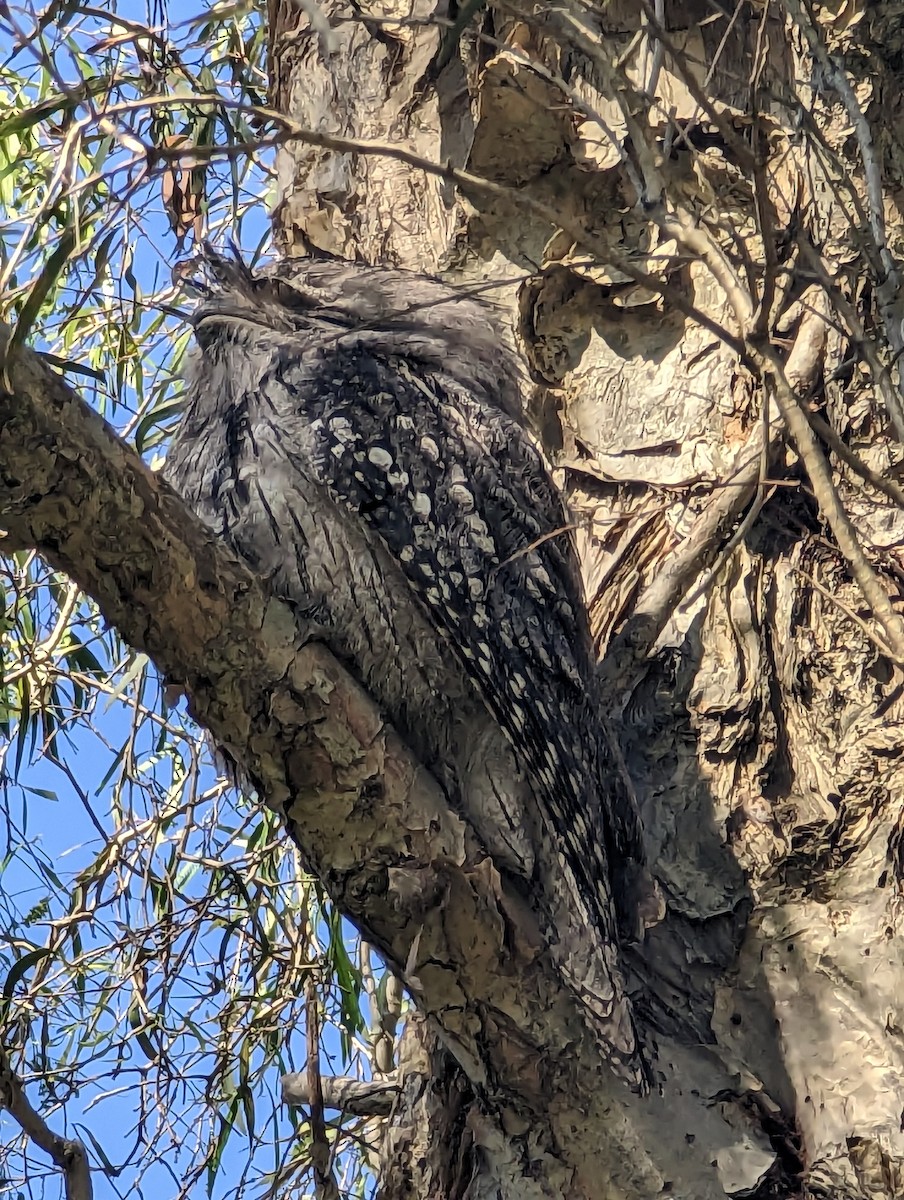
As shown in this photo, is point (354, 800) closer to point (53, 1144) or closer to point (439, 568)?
point (439, 568)

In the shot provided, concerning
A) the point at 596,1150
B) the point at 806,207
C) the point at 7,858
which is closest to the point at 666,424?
the point at 806,207

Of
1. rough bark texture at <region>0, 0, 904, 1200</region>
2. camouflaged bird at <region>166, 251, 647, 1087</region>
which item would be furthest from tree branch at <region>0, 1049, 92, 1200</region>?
camouflaged bird at <region>166, 251, 647, 1087</region>

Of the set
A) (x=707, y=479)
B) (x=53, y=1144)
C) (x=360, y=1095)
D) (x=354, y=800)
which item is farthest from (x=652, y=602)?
(x=53, y=1144)

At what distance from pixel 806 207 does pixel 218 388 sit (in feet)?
3.24

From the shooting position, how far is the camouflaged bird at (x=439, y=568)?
1801 millimetres

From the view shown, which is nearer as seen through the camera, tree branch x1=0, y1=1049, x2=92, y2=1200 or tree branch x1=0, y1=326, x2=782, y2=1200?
tree branch x1=0, y1=326, x2=782, y2=1200

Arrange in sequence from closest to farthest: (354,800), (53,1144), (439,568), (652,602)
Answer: (354,800) < (53,1144) < (439,568) < (652,602)

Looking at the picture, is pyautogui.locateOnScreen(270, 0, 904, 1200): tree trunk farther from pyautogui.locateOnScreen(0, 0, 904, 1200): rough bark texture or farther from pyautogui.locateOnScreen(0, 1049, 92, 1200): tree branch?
pyautogui.locateOnScreen(0, 1049, 92, 1200): tree branch

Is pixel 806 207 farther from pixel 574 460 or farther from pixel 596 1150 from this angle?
pixel 596 1150

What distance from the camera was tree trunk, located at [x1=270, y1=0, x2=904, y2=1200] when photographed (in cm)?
163

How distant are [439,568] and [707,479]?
1.77 feet

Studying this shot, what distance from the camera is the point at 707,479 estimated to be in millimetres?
2146

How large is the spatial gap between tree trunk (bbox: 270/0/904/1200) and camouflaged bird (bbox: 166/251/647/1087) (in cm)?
17

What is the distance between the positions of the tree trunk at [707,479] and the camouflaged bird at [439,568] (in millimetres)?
169
